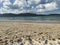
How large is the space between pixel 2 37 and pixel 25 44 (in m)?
1.77

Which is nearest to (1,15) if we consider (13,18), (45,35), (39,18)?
(13,18)

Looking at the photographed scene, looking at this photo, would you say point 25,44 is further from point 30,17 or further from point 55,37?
point 30,17

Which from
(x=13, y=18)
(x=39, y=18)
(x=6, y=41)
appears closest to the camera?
(x=6, y=41)

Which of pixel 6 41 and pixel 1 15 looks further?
pixel 1 15

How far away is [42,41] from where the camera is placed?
13070mm

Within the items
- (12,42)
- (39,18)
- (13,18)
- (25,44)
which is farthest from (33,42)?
(13,18)

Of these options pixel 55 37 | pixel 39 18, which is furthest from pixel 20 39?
pixel 39 18

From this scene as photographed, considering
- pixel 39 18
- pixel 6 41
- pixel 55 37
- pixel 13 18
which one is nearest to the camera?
pixel 6 41

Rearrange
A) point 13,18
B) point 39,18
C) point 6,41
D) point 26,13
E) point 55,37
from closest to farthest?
point 6,41, point 55,37, point 26,13, point 39,18, point 13,18

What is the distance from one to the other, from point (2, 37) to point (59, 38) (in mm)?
3890

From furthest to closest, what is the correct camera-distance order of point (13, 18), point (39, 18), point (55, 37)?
1. point (13, 18)
2. point (39, 18)
3. point (55, 37)

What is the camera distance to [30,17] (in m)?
39.0

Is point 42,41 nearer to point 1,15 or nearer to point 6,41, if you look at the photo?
point 6,41

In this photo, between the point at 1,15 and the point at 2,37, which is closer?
the point at 2,37
